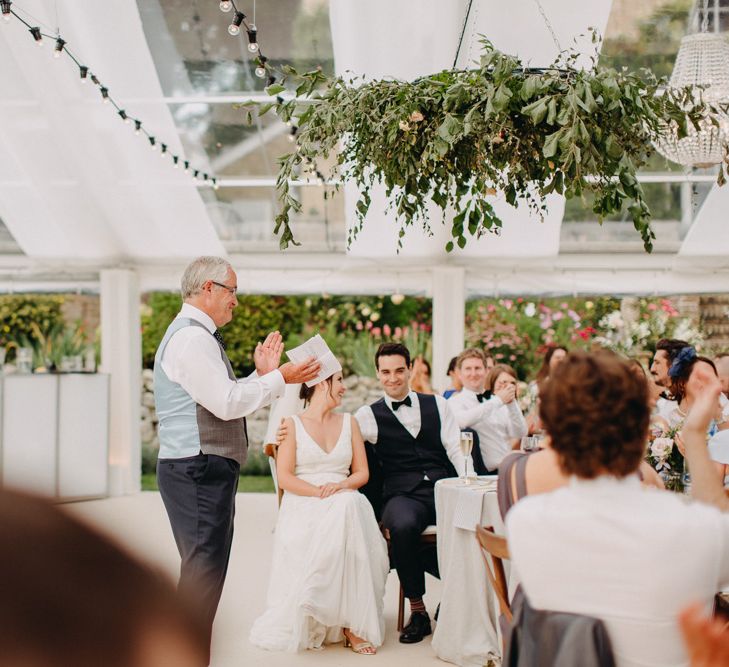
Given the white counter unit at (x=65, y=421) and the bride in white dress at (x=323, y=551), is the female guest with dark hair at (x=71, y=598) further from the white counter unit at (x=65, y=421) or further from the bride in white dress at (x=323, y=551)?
the white counter unit at (x=65, y=421)

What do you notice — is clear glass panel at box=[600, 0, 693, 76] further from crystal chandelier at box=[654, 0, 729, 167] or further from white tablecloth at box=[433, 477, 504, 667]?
white tablecloth at box=[433, 477, 504, 667]

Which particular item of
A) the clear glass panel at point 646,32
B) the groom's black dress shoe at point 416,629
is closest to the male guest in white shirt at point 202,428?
the groom's black dress shoe at point 416,629

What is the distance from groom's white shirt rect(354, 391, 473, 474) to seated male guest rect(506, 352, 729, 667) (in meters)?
3.41

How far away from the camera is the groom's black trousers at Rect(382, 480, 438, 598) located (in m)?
4.87

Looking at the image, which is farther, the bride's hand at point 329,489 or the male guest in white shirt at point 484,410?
the male guest in white shirt at point 484,410

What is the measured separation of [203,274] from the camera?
3.67 m

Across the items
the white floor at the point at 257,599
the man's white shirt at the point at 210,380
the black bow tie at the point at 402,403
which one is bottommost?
the white floor at the point at 257,599

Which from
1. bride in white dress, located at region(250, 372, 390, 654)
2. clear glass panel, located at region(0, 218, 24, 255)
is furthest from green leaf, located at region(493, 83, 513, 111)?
clear glass panel, located at region(0, 218, 24, 255)

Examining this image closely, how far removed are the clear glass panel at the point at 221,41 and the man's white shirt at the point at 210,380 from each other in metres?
4.38

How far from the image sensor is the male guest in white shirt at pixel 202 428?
11.3 feet

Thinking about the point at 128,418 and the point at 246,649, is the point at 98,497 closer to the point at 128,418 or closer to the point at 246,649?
the point at 128,418

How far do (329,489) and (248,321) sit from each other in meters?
7.52

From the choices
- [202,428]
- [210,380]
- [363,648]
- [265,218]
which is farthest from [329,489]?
[265,218]

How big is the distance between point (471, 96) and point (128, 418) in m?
7.39
